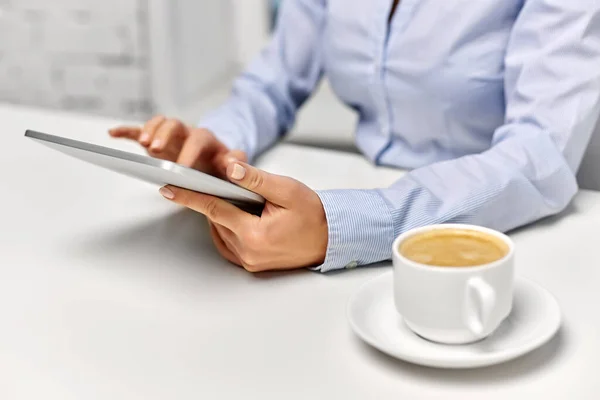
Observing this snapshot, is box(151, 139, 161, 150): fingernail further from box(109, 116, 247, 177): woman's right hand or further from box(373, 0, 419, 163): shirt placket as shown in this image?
box(373, 0, 419, 163): shirt placket

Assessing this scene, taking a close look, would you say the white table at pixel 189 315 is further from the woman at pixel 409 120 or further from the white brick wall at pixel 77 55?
the white brick wall at pixel 77 55

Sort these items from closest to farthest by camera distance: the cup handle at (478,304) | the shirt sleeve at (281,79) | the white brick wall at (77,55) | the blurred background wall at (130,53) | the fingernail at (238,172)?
1. the cup handle at (478,304)
2. the fingernail at (238,172)
3. the shirt sleeve at (281,79)
4. the blurred background wall at (130,53)
5. the white brick wall at (77,55)

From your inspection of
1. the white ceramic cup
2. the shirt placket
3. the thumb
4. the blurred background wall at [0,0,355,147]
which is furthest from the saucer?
the blurred background wall at [0,0,355,147]

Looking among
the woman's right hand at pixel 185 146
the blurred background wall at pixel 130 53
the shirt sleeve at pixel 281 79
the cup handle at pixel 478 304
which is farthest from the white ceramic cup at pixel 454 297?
the blurred background wall at pixel 130 53

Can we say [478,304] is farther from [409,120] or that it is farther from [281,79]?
[281,79]

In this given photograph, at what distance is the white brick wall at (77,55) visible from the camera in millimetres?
2014

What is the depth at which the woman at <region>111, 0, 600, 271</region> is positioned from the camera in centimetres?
73

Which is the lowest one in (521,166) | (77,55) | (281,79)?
(77,55)

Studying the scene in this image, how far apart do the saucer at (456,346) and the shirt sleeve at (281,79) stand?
50cm

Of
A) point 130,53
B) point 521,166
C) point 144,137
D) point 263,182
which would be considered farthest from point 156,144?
point 130,53

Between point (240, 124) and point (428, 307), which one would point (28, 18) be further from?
point (428, 307)

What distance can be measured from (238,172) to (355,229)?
0.42 feet

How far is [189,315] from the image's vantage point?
2.15 ft

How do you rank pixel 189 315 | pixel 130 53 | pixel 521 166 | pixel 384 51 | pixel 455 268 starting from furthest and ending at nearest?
pixel 130 53 < pixel 384 51 < pixel 521 166 < pixel 189 315 < pixel 455 268
